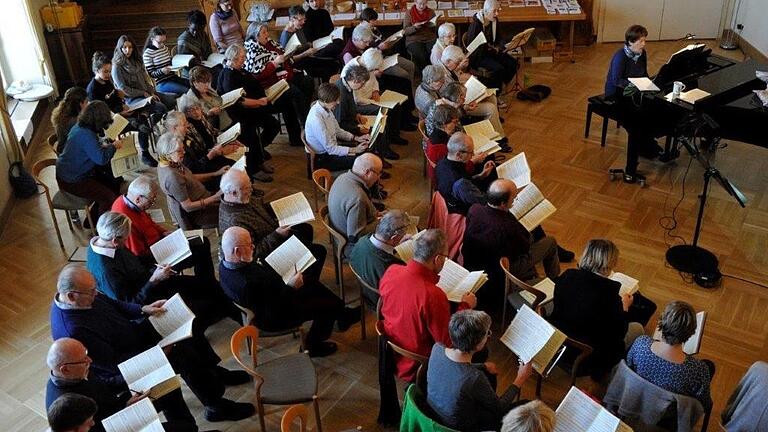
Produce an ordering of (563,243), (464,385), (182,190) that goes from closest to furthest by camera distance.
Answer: (464,385), (182,190), (563,243)

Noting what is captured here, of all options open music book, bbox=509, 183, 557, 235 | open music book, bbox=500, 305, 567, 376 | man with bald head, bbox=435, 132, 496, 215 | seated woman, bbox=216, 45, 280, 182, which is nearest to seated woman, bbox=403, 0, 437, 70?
seated woman, bbox=216, 45, 280, 182

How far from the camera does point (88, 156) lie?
21.6 feet

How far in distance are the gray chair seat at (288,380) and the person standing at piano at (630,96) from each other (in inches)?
176

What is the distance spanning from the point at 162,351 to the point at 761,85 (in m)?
6.17

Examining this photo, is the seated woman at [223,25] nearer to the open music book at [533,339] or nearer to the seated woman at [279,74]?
the seated woman at [279,74]

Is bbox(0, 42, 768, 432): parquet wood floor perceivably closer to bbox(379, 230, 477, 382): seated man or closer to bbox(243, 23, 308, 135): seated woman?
bbox(243, 23, 308, 135): seated woman

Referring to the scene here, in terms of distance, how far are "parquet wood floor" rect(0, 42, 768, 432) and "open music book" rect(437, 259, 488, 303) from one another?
2.82 feet

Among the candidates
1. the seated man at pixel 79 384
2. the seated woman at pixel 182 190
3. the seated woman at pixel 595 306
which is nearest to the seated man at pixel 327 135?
the seated woman at pixel 182 190

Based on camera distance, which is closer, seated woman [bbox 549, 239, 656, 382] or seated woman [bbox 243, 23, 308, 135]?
seated woman [bbox 549, 239, 656, 382]

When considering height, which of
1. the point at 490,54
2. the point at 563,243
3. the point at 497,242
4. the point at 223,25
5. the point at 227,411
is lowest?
the point at 563,243

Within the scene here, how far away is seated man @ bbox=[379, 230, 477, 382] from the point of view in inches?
174

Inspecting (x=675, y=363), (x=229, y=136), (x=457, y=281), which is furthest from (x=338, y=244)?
(x=675, y=363)

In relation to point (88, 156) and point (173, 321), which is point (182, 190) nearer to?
point (88, 156)

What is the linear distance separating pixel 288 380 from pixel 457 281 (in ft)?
4.25
